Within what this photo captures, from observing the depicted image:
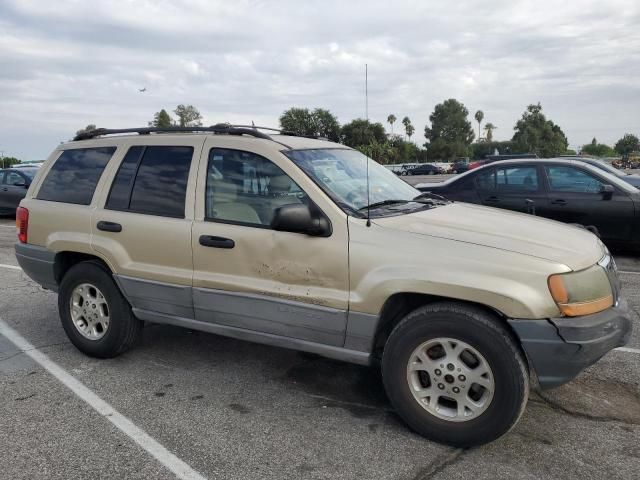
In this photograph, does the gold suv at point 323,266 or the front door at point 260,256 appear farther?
the front door at point 260,256

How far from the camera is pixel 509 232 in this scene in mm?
3363

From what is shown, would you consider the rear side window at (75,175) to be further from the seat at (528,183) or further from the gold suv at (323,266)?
the seat at (528,183)

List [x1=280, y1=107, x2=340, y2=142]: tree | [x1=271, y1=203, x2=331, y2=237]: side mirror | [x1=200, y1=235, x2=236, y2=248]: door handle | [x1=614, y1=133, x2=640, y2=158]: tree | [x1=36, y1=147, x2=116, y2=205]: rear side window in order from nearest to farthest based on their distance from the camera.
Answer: [x1=271, y1=203, x2=331, y2=237]: side mirror
[x1=200, y1=235, x2=236, y2=248]: door handle
[x1=36, y1=147, x2=116, y2=205]: rear side window
[x1=280, y1=107, x2=340, y2=142]: tree
[x1=614, y1=133, x2=640, y2=158]: tree

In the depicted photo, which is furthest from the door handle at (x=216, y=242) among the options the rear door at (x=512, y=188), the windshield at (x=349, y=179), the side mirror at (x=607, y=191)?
the side mirror at (x=607, y=191)

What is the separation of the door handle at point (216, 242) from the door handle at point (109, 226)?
83 centimetres

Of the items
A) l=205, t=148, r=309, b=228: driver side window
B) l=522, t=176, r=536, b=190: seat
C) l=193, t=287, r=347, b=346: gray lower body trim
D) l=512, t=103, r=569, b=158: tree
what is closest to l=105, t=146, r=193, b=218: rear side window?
l=205, t=148, r=309, b=228: driver side window

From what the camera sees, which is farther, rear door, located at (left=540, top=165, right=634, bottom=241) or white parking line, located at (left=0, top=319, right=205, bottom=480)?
rear door, located at (left=540, top=165, right=634, bottom=241)

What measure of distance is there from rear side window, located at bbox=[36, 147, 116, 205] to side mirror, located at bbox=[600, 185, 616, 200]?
6772mm

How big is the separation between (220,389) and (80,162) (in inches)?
88.4

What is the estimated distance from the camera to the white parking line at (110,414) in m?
2.95

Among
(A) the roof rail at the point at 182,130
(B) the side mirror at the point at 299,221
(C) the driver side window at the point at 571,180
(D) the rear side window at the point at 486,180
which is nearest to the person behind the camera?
(B) the side mirror at the point at 299,221

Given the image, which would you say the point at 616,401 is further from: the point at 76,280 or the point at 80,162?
the point at 80,162

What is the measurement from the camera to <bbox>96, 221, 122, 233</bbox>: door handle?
4254 millimetres

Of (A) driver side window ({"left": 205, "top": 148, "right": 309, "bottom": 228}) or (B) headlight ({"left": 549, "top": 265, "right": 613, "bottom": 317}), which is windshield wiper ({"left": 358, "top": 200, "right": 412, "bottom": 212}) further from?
(B) headlight ({"left": 549, "top": 265, "right": 613, "bottom": 317})
